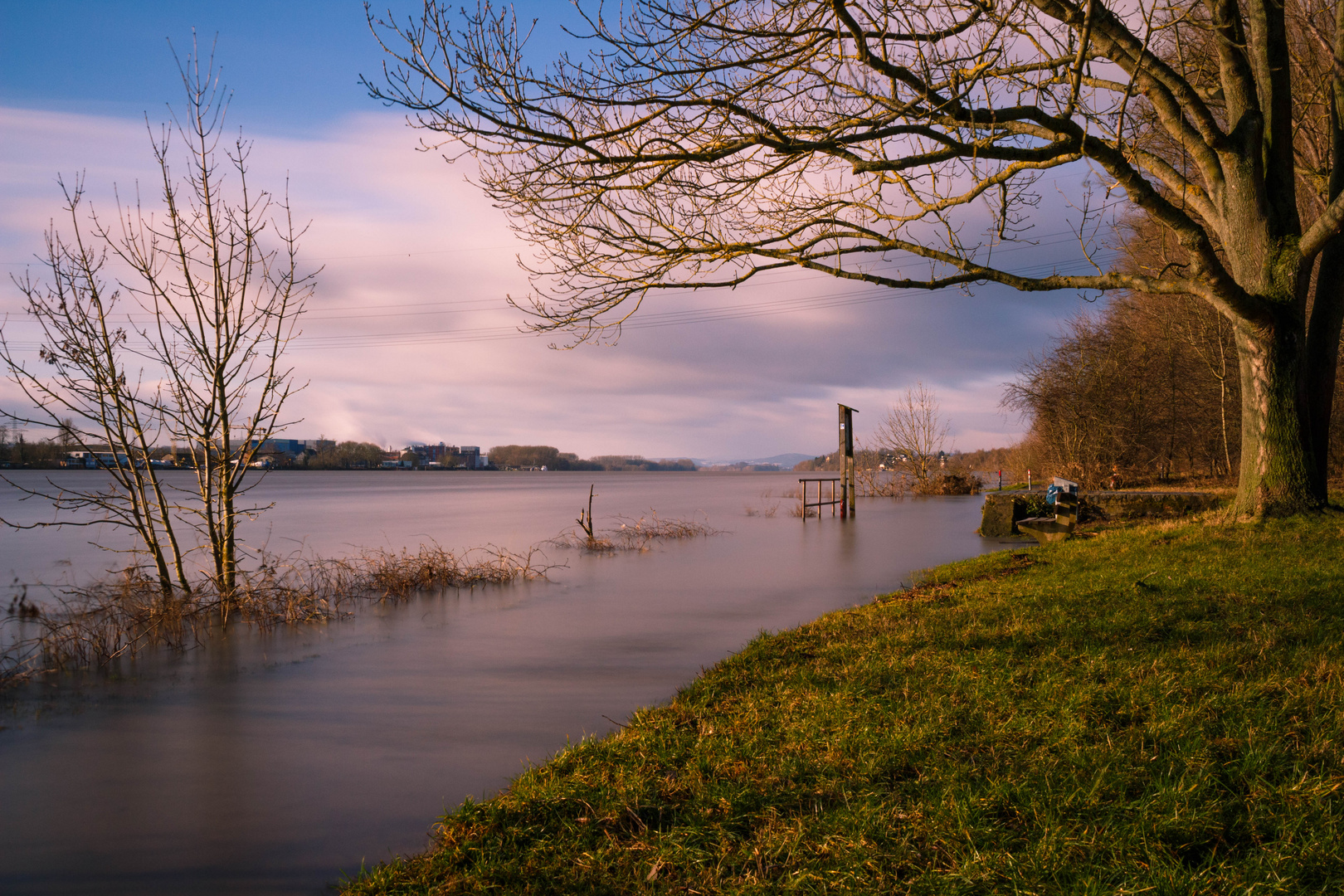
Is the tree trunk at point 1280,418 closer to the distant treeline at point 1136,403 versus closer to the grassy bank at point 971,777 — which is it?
the grassy bank at point 971,777

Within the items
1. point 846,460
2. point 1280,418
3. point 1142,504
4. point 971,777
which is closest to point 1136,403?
point 846,460

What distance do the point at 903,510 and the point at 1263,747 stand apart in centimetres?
2948

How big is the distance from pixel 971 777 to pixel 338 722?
6.15 metres

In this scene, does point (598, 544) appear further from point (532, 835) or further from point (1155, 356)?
point (1155, 356)

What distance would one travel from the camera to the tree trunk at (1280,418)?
10.1 metres

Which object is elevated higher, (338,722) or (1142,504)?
(1142,504)

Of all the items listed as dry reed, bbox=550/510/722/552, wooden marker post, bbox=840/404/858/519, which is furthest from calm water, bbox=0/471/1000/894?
wooden marker post, bbox=840/404/858/519

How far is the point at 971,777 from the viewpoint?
367cm

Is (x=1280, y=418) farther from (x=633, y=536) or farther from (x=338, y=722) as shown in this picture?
(x=633, y=536)

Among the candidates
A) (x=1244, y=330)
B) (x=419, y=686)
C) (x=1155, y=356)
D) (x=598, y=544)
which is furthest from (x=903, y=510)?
(x=419, y=686)

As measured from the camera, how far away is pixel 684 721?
5023mm

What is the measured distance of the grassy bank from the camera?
3010 mm

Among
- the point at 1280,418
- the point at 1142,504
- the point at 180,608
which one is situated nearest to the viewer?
the point at 1280,418

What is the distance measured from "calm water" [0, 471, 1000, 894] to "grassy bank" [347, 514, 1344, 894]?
5.06 feet
